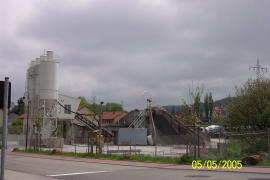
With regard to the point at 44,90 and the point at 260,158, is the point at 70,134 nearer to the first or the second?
the point at 44,90

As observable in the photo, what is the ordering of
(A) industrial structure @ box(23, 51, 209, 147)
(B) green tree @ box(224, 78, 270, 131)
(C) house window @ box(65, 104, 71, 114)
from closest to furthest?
1. (B) green tree @ box(224, 78, 270, 131)
2. (A) industrial structure @ box(23, 51, 209, 147)
3. (C) house window @ box(65, 104, 71, 114)

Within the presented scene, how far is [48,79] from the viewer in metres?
57.2

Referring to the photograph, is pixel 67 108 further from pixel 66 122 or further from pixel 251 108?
pixel 251 108

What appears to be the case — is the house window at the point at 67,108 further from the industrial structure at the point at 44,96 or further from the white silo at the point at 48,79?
the white silo at the point at 48,79

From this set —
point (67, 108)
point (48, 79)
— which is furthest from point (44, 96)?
point (67, 108)

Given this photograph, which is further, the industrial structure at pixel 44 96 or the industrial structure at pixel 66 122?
the industrial structure at pixel 44 96

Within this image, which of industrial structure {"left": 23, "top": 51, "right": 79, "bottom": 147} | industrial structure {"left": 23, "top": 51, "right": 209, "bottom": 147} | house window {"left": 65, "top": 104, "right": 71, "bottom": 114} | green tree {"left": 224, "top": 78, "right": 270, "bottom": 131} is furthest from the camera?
house window {"left": 65, "top": 104, "right": 71, "bottom": 114}

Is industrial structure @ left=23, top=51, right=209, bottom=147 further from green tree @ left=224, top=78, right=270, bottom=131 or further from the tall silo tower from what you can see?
green tree @ left=224, top=78, right=270, bottom=131

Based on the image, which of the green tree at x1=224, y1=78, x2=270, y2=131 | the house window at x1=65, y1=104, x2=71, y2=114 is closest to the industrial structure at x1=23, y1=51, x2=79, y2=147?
the house window at x1=65, y1=104, x2=71, y2=114

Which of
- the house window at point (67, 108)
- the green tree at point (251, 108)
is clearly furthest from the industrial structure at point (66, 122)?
the green tree at point (251, 108)

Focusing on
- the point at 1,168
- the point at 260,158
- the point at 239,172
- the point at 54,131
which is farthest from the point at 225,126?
the point at 1,168

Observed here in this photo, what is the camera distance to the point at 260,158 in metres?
24.8

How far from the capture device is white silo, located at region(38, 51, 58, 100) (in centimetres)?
5697

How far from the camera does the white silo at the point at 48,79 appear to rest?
56969 millimetres
